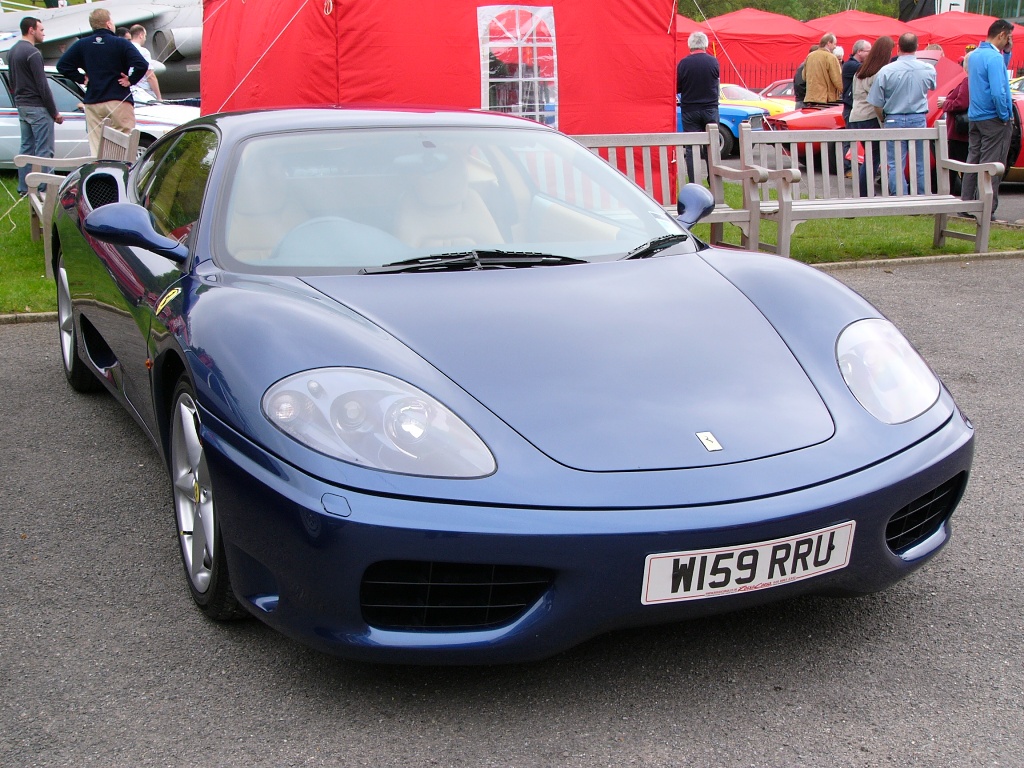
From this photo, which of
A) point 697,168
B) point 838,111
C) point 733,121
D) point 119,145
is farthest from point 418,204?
point 733,121

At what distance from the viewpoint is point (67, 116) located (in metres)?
13.5

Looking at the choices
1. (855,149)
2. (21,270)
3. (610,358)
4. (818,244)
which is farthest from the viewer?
(818,244)

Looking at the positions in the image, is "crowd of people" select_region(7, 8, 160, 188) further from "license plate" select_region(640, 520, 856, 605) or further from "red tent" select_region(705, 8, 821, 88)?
"red tent" select_region(705, 8, 821, 88)

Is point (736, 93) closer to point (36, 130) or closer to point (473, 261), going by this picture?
point (36, 130)

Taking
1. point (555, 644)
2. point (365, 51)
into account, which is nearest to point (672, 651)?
point (555, 644)

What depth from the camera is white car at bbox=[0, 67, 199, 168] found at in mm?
13266

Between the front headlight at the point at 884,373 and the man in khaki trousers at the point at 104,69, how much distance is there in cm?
932

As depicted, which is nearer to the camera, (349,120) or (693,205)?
(349,120)

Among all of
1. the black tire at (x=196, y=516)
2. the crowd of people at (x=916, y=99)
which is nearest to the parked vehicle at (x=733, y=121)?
the crowd of people at (x=916, y=99)

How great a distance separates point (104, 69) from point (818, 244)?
7009 mm

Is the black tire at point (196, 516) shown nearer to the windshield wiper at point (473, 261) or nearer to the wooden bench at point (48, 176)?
the windshield wiper at point (473, 261)

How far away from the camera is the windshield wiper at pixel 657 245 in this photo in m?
3.25

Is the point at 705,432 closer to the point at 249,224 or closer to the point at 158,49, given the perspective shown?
the point at 249,224

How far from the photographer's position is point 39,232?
8617mm
